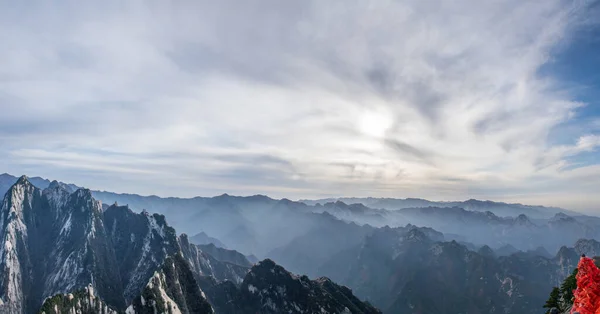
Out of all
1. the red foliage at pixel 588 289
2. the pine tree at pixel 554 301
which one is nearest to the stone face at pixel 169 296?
the red foliage at pixel 588 289

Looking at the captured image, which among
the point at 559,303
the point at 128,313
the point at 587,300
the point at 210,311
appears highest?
the point at 587,300

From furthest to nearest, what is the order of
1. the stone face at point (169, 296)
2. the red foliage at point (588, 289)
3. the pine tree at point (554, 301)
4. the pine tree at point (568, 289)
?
the stone face at point (169, 296)
the pine tree at point (554, 301)
the pine tree at point (568, 289)
the red foliage at point (588, 289)

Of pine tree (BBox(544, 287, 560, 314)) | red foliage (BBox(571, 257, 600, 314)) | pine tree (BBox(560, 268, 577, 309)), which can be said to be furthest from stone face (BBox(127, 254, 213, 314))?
pine tree (BBox(560, 268, 577, 309))

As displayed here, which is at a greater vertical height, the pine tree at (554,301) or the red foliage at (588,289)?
the red foliage at (588,289)

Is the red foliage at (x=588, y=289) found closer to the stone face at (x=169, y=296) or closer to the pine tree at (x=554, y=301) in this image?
the pine tree at (x=554, y=301)

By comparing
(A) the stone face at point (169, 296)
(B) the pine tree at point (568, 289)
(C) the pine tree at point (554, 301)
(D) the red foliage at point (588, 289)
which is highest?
(D) the red foliage at point (588, 289)

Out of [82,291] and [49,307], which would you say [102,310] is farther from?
[49,307]

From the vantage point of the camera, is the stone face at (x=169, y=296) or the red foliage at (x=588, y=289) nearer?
the red foliage at (x=588, y=289)

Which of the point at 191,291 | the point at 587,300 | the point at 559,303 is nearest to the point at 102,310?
the point at 191,291

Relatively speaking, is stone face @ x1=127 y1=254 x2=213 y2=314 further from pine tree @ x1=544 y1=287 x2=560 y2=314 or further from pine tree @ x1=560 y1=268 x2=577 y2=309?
pine tree @ x1=560 y1=268 x2=577 y2=309
